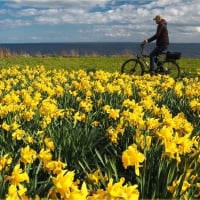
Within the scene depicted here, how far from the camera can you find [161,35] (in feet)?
44.3

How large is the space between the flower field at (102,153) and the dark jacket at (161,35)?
673 centimetres

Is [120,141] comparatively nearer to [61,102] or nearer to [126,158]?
[126,158]

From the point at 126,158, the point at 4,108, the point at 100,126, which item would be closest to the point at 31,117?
the point at 4,108

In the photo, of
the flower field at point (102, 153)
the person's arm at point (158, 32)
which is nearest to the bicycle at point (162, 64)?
the person's arm at point (158, 32)

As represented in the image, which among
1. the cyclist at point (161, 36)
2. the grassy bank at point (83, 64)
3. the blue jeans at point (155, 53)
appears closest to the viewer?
the blue jeans at point (155, 53)

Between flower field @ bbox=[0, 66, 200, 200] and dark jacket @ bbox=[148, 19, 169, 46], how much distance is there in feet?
22.1

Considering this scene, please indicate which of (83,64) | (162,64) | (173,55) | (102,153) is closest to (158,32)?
(173,55)

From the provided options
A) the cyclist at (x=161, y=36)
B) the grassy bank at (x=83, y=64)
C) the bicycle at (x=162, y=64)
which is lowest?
the grassy bank at (x=83, y=64)

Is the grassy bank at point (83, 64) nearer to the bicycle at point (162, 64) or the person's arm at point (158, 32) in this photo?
the bicycle at point (162, 64)

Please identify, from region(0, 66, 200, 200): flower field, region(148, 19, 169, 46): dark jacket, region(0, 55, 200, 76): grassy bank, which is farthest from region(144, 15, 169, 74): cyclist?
region(0, 66, 200, 200): flower field

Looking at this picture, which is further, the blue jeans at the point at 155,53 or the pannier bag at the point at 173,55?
the pannier bag at the point at 173,55

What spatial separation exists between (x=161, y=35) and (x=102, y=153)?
9.65m

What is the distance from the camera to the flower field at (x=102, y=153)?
2.52m

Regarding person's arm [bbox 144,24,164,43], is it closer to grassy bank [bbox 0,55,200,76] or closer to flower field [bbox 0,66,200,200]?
grassy bank [bbox 0,55,200,76]
